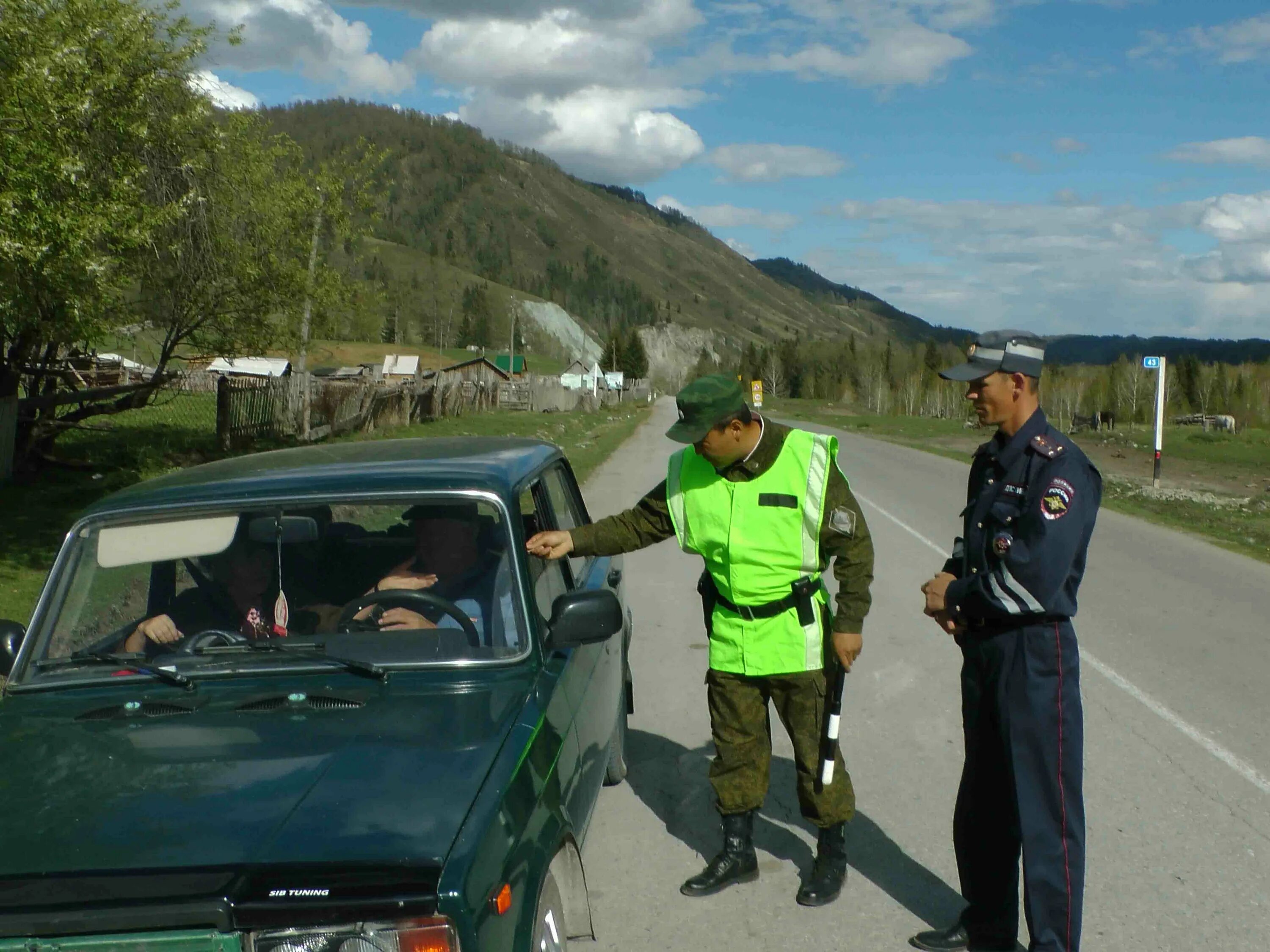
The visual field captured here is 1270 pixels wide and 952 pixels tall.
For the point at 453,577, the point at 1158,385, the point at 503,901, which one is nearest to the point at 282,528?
the point at 453,577

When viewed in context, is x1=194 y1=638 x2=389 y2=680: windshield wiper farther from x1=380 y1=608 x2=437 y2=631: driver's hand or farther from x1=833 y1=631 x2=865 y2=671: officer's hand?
x1=833 y1=631 x2=865 y2=671: officer's hand

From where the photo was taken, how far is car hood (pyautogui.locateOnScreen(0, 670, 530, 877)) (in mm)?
2506

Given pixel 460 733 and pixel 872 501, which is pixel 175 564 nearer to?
pixel 460 733

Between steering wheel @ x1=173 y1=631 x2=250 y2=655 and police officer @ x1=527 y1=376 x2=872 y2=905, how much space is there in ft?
3.25

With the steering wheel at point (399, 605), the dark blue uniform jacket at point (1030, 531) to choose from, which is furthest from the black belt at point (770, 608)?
the steering wheel at point (399, 605)

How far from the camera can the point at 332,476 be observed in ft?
13.3

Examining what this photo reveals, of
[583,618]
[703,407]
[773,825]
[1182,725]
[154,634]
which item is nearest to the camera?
[583,618]

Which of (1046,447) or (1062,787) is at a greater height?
(1046,447)

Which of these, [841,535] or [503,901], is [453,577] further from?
[503,901]

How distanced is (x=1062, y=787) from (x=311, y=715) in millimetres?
2221

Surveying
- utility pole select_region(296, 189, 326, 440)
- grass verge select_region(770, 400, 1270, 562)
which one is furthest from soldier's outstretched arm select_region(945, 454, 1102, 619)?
utility pole select_region(296, 189, 326, 440)

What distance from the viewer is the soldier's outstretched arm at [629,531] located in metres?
4.41

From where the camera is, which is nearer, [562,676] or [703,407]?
[562,676]

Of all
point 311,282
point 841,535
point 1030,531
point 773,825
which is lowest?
point 773,825
